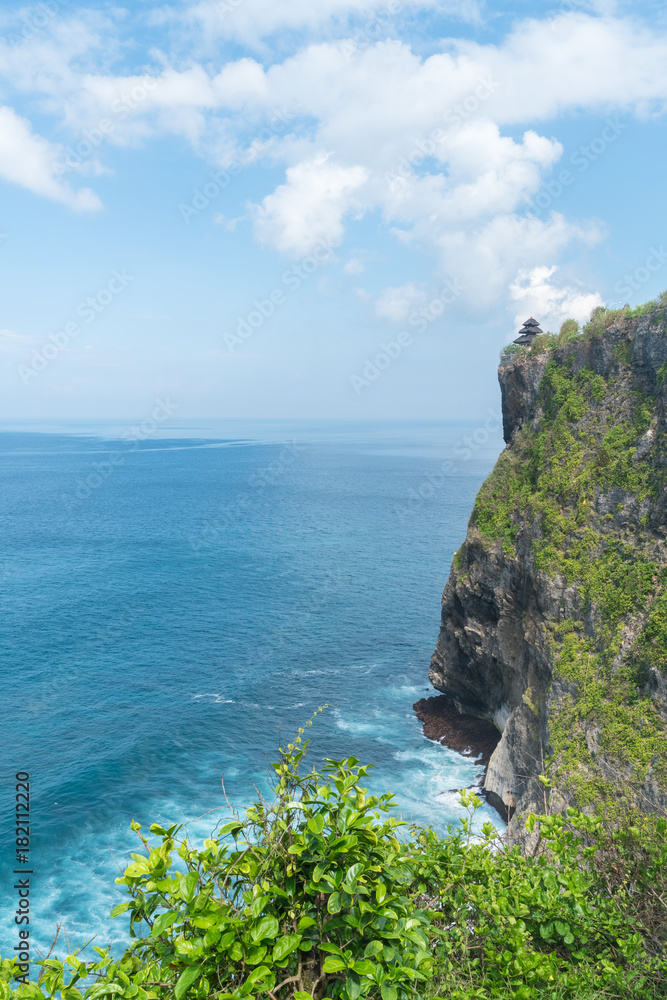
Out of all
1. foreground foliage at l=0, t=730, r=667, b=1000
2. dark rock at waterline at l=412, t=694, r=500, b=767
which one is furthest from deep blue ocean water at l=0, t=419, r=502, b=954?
foreground foliage at l=0, t=730, r=667, b=1000

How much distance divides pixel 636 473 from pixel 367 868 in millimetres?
30580

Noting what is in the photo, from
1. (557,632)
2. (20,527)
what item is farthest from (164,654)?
(20,527)

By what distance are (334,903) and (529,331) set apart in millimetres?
45875

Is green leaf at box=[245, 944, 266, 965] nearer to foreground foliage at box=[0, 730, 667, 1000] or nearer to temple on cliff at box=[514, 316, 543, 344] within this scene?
foreground foliage at box=[0, 730, 667, 1000]

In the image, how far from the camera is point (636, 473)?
32.1m

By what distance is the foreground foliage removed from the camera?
558 cm

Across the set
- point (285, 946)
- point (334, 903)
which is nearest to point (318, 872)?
point (334, 903)

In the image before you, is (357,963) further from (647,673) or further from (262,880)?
(647,673)

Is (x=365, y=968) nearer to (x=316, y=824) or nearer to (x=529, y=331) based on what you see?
(x=316, y=824)

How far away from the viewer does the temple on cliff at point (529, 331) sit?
45.7m

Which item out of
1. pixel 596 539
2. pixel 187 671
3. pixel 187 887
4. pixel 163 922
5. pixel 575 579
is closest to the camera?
pixel 163 922

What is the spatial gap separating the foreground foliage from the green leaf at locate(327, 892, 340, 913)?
2 cm

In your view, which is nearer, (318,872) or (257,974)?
(257,974)

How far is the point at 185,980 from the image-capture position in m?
5.26
